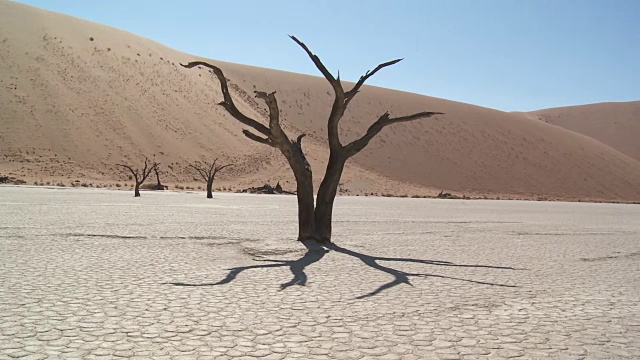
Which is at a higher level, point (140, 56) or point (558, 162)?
point (140, 56)

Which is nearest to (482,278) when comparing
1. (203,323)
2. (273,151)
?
(203,323)

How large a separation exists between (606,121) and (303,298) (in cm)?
14216

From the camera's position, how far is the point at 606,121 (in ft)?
439

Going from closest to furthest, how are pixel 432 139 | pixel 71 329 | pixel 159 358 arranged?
pixel 159 358, pixel 71 329, pixel 432 139

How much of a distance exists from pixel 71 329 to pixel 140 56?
231 feet

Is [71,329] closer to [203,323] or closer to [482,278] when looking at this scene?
[203,323]

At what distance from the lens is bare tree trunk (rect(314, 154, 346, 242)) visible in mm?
13492

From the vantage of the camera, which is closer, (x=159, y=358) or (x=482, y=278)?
(x=159, y=358)

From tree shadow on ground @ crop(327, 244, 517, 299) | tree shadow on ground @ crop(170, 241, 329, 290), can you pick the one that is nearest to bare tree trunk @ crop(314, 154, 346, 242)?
tree shadow on ground @ crop(327, 244, 517, 299)

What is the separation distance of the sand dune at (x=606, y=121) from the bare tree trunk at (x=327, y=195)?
11262cm

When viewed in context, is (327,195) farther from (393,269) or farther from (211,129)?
(211,129)

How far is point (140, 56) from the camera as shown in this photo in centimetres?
7169

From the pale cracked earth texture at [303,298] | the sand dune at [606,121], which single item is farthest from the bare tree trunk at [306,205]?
the sand dune at [606,121]

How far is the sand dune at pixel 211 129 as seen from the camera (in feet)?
176
